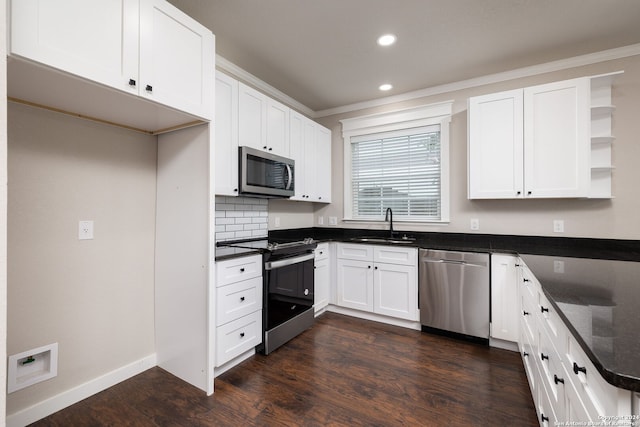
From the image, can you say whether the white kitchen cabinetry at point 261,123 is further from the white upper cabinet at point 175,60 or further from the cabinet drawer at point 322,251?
the cabinet drawer at point 322,251

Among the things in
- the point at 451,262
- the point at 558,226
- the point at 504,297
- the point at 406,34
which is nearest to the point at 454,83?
the point at 406,34

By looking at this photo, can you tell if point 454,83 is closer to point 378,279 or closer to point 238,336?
point 378,279

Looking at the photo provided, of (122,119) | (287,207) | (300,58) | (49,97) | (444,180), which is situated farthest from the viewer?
(287,207)

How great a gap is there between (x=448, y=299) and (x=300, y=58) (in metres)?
A: 2.71

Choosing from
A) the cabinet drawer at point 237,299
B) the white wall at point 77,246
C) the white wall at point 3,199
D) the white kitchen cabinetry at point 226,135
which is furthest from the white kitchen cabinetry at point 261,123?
the white wall at point 3,199

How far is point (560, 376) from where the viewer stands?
1.14 metres

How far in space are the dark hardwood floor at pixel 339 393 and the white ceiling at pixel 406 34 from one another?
2679 millimetres

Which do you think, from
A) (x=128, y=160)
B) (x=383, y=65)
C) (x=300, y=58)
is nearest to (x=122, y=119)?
(x=128, y=160)

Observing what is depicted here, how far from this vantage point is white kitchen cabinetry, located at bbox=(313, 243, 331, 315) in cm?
322

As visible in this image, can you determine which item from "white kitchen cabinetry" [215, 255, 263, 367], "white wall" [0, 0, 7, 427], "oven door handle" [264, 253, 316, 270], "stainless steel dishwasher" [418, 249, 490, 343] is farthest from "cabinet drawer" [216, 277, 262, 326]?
"stainless steel dishwasher" [418, 249, 490, 343]

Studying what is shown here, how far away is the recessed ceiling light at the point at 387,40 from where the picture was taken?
93.0 inches

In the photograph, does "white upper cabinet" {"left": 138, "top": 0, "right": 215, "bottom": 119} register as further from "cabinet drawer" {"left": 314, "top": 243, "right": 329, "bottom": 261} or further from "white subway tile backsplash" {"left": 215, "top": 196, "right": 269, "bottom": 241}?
"cabinet drawer" {"left": 314, "top": 243, "right": 329, "bottom": 261}

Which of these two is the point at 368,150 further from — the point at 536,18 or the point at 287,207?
the point at 536,18

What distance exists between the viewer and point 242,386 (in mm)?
2008
